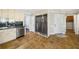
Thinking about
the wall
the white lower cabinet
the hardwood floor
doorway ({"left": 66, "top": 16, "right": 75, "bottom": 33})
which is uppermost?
the wall

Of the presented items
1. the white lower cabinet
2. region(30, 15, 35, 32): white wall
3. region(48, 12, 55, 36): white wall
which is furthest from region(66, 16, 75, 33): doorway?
the white lower cabinet

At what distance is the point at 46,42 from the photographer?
2.13 metres

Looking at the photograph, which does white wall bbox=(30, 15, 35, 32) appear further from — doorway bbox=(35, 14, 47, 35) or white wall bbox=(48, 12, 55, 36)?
white wall bbox=(48, 12, 55, 36)

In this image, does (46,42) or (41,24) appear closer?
(46,42)

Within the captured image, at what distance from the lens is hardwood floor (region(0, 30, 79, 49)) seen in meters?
2.12

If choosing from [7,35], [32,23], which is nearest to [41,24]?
[32,23]

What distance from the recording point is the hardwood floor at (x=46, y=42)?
83.3 inches

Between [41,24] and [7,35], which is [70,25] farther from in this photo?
[7,35]

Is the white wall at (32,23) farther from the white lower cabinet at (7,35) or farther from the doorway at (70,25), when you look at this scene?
the doorway at (70,25)
